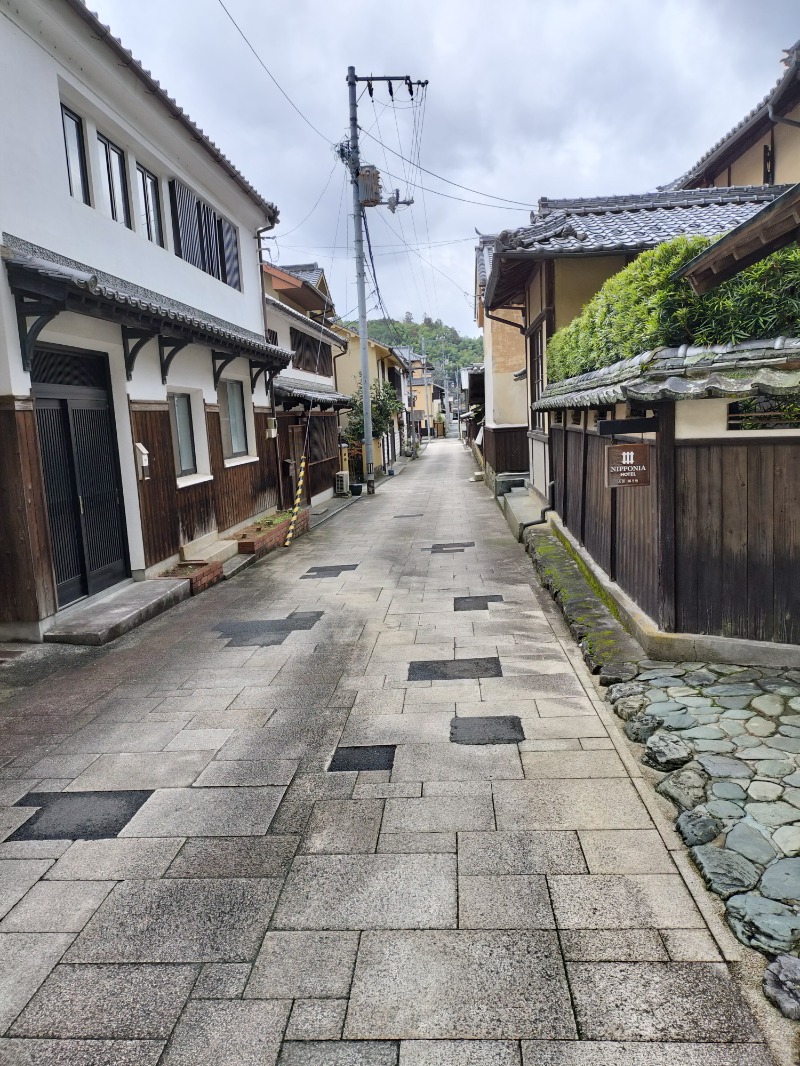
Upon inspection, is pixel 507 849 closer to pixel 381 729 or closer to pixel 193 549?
pixel 381 729

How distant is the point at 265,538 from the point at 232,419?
332 cm

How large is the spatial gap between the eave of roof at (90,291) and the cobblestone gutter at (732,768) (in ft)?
21.0

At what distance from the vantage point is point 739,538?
6031mm

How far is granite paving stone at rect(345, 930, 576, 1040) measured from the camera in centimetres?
284

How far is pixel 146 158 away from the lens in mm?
12008

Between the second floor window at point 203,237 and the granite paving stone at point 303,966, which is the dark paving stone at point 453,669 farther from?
the second floor window at point 203,237

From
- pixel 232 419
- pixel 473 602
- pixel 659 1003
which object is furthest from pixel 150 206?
pixel 659 1003

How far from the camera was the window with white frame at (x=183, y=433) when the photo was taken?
501 inches

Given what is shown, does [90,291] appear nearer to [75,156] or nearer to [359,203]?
[75,156]

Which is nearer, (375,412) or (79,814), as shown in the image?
(79,814)

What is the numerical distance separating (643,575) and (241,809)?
14.5 feet

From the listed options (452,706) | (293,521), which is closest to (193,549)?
(293,521)

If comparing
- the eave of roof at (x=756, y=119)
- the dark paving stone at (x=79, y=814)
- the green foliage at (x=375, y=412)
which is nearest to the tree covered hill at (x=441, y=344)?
the green foliage at (x=375, y=412)

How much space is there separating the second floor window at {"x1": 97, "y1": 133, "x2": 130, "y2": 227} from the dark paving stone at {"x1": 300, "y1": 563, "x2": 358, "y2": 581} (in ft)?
→ 20.3
